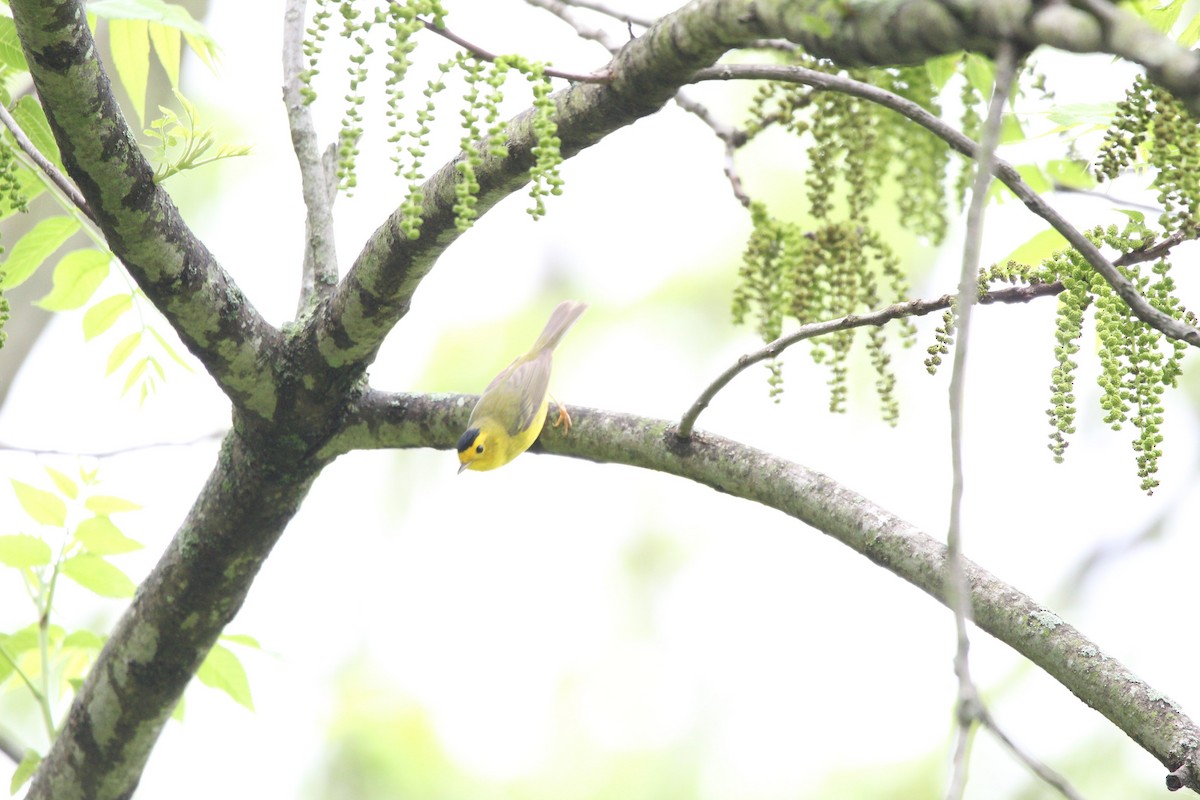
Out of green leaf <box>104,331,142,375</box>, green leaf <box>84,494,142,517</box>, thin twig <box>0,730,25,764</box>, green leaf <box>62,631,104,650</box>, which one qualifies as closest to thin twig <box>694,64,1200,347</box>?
green leaf <box>104,331,142,375</box>

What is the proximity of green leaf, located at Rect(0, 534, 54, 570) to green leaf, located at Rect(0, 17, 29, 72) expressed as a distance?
4.31ft

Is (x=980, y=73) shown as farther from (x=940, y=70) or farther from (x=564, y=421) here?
(x=564, y=421)

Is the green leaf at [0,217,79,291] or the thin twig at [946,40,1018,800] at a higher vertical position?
the green leaf at [0,217,79,291]

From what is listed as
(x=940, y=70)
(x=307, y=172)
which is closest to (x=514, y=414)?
(x=307, y=172)

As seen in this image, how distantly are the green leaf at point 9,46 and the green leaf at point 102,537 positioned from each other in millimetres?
1288

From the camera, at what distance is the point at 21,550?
2.97 metres

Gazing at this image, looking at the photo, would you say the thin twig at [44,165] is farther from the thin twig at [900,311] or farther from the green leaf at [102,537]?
the thin twig at [900,311]

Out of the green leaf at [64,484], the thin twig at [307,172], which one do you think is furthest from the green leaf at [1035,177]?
the green leaf at [64,484]

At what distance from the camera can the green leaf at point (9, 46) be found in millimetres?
2279

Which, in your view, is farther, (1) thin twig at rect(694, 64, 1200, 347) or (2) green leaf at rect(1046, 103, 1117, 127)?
(2) green leaf at rect(1046, 103, 1117, 127)

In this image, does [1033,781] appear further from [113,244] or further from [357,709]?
[113,244]

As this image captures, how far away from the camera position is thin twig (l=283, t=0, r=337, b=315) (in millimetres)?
2910

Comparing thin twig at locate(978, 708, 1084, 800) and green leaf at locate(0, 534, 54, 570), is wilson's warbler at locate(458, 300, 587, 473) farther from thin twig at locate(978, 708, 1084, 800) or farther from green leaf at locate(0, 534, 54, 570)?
thin twig at locate(978, 708, 1084, 800)

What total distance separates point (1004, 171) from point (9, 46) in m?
2.02
